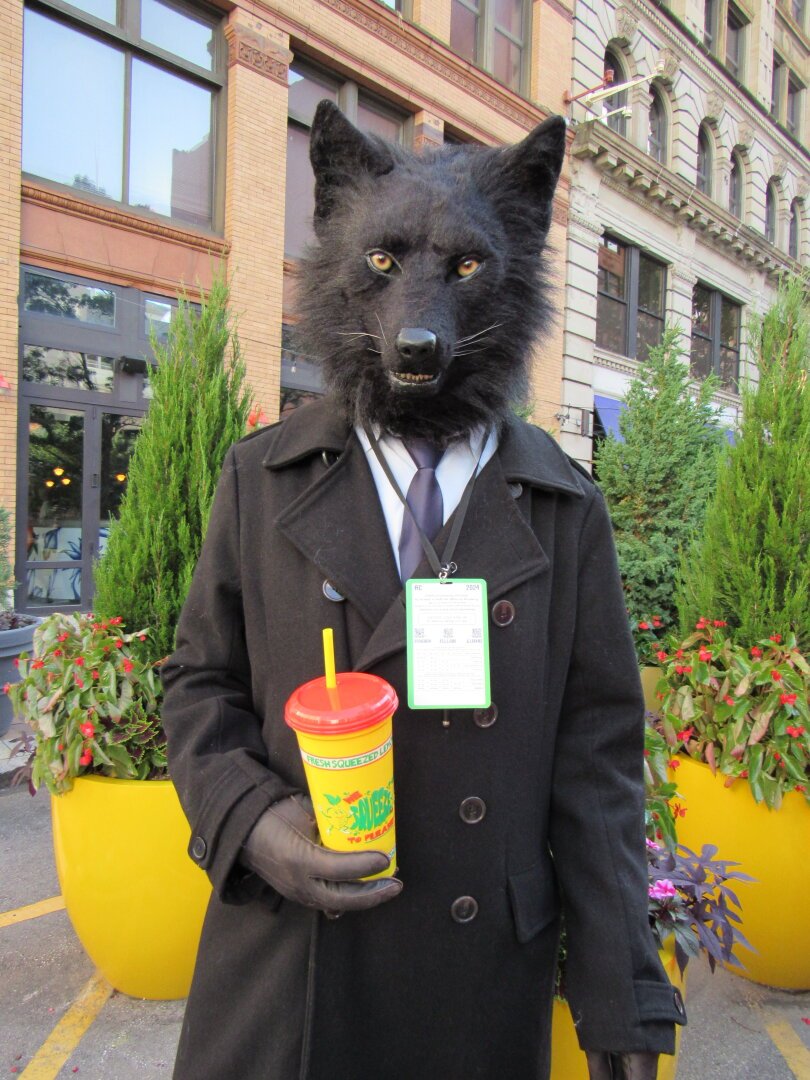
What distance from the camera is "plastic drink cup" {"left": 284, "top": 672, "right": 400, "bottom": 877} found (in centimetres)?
97

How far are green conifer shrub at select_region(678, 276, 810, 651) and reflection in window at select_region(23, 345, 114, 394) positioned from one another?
7.72 m

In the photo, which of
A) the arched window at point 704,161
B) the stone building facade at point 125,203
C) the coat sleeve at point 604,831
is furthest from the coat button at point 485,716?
the arched window at point 704,161

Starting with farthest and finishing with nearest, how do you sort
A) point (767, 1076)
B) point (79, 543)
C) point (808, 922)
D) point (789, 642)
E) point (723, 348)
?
point (723, 348), point (79, 543), point (789, 642), point (808, 922), point (767, 1076)

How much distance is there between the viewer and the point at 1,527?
6.82m

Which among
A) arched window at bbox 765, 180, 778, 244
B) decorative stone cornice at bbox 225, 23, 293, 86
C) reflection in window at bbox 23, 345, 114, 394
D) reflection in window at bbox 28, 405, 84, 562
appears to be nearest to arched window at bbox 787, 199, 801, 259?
arched window at bbox 765, 180, 778, 244

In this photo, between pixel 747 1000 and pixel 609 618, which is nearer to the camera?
pixel 609 618

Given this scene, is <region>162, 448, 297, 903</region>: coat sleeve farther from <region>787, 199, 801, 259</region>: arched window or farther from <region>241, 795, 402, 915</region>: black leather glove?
<region>787, 199, 801, 259</region>: arched window

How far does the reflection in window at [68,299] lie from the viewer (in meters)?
8.35

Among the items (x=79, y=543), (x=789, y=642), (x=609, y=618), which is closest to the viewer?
(x=609, y=618)

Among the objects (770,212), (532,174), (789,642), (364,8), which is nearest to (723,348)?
(770,212)

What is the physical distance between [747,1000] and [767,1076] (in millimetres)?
425

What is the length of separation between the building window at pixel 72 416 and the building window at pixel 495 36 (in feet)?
26.4

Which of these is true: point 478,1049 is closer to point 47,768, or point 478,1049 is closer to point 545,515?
point 545,515

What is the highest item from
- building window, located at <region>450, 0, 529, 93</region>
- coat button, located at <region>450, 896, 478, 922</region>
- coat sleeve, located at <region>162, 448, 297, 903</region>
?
building window, located at <region>450, 0, 529, 93</region>
